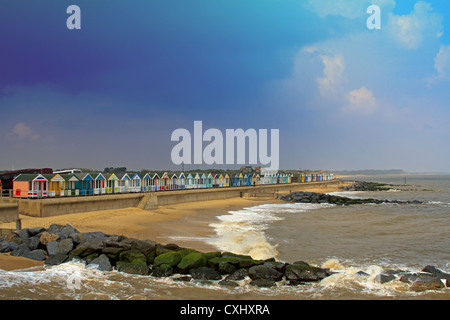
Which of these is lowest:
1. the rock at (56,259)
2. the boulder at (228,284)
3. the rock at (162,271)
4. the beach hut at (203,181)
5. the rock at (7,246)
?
the boulder at (228,284)

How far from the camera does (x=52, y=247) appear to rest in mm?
14555

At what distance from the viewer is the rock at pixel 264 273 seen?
477 inches

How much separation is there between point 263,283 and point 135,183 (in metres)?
30.0

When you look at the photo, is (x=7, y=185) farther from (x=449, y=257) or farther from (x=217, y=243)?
(x=449, y=257)

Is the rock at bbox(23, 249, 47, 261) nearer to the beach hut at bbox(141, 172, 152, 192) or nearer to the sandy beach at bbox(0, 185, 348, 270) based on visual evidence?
the sandy beach at bbox(0, 185, 348, 270)

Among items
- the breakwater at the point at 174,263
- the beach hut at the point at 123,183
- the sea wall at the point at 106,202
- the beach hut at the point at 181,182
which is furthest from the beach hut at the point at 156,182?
the breakwater at the point at 174,263

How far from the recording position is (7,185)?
3238 centimetres

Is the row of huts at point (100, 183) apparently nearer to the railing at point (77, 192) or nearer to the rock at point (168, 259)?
the railing at point (77, 192)

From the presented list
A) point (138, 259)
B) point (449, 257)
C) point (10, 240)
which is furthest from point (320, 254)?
point (10, 240)

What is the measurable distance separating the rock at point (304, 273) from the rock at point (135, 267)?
531cm

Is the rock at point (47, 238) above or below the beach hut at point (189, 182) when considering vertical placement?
below

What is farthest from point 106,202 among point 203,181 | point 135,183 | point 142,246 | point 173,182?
point 203,181

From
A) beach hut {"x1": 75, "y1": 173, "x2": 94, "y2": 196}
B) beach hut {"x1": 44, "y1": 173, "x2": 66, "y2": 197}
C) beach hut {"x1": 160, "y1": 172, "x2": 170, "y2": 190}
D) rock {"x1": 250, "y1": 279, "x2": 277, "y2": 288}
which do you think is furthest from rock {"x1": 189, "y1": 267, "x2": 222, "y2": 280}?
beach hut {"x1": 160, "y1": 172, "x2": 170, "y2": 190}
